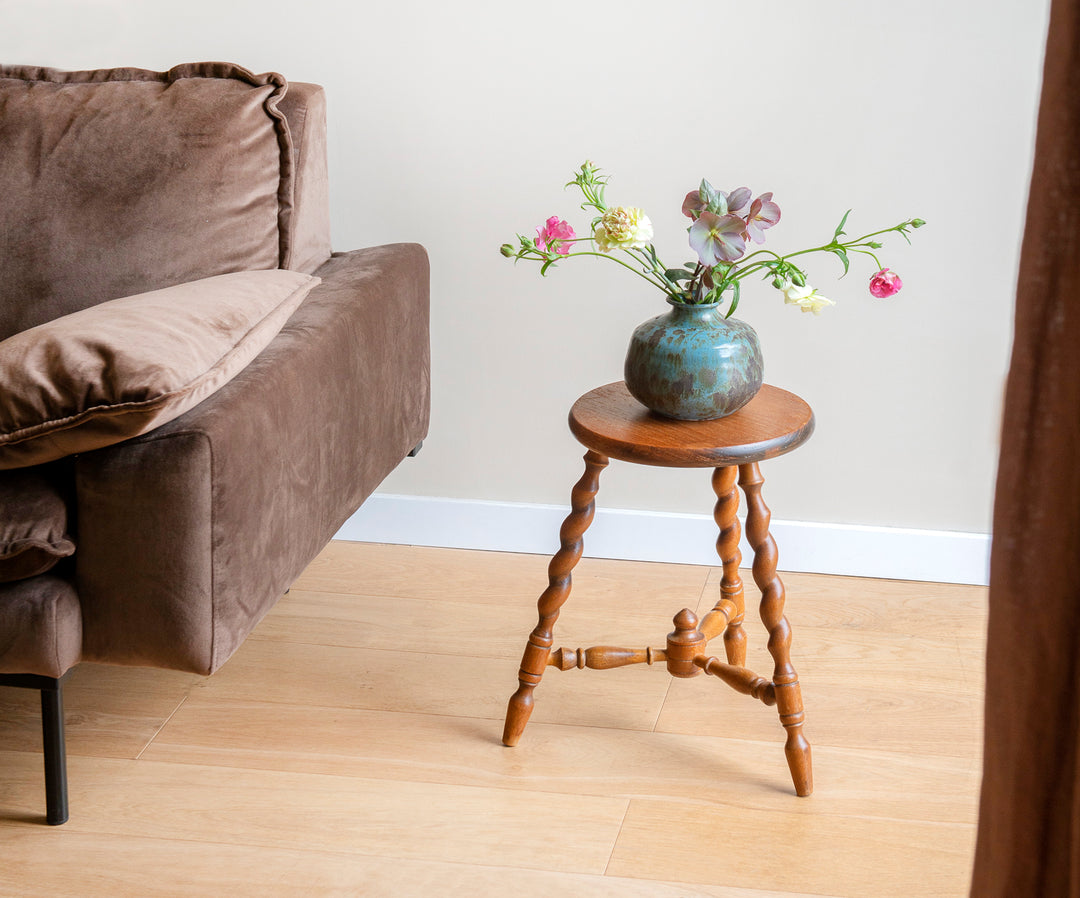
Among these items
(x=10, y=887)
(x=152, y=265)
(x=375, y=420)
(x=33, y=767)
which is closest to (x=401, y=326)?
(x=375, y=420)

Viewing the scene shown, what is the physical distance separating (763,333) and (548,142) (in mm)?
510

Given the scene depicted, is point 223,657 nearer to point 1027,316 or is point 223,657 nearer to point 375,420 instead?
point 375,420

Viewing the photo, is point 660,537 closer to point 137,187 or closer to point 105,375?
point 137,187

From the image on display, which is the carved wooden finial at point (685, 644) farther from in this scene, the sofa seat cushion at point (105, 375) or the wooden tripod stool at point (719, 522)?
the sofa seat cushion at point (105, 375)

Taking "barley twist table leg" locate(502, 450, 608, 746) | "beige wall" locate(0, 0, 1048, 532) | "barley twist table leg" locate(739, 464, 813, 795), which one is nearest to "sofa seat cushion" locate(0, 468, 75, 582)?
"barley twist table leg" locate(502, 450, 608, 746)

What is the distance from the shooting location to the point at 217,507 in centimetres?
119

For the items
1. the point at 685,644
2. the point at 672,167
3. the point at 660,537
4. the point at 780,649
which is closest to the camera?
the point at 780,649

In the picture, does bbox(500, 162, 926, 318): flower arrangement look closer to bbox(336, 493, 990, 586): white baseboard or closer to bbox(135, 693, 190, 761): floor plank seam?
bbox(336, 493, 990, 586): white baseboard

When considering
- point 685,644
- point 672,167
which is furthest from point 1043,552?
point 672,167

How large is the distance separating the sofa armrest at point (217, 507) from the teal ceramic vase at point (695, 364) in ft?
1.38

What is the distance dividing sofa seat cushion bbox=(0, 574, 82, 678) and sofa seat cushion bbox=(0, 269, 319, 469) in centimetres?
14

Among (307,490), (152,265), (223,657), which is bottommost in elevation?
(223,657)

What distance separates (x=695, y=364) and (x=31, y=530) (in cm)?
78

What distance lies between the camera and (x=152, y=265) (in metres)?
1.56
